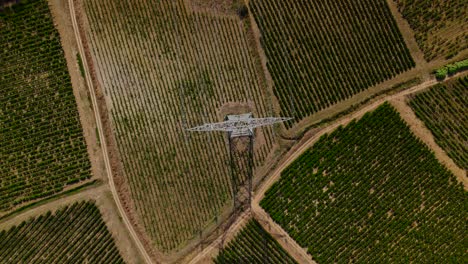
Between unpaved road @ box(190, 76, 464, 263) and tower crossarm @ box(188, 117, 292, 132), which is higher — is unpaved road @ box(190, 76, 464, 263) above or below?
below

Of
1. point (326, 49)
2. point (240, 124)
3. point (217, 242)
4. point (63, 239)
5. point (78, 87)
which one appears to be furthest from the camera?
point (326, 49)

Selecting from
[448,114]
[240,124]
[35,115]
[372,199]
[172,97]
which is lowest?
[372,199]

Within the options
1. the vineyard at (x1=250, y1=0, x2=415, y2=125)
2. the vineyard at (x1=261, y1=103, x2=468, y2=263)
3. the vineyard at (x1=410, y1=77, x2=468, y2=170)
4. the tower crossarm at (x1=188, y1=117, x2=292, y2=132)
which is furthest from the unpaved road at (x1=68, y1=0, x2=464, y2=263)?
the tower crossarm at (x1=188, y1=117, x2=292, y2=132)

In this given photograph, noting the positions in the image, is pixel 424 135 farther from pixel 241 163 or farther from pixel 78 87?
pixel 78 87

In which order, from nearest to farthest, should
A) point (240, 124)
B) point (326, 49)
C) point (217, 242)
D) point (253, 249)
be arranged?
point (240, 124)
point (217, 242)
point (326, 49)
point (253, 249)

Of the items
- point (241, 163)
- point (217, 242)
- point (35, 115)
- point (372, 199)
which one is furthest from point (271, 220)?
point (35, 115)

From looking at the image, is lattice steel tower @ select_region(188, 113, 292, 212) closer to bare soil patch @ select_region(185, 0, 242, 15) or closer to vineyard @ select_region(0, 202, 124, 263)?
bare soil patch @ select_region(185, 0, 242, 15)

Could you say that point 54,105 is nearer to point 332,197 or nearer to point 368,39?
point 332,197
